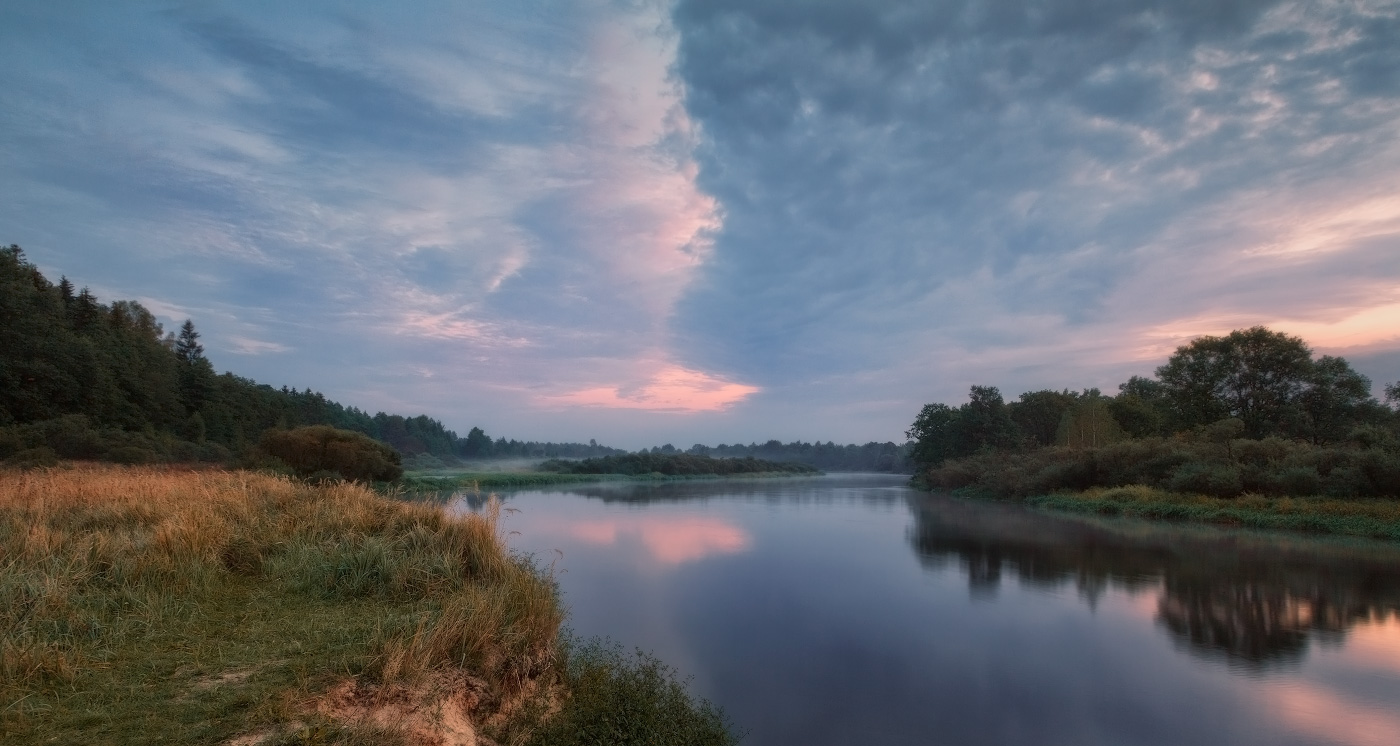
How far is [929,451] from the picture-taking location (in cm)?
7281

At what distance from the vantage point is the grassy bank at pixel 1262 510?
21.4 meters

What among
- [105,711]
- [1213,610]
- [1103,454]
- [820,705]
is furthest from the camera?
[1103,454]

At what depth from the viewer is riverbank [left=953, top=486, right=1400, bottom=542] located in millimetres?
21375

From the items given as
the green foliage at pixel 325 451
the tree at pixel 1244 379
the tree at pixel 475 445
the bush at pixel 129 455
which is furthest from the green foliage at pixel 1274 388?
the tree at pixel 475 445

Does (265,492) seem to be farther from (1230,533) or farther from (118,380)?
(118,380)

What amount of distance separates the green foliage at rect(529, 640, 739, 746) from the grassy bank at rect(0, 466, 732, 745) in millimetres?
65

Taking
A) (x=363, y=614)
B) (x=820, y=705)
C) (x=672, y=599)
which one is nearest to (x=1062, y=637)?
(x=820, y=705)

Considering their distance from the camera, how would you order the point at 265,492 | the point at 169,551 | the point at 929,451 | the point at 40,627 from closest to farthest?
the point at 40,627 < the point at 169,551 < the point at 265,492 < the point at 929,451

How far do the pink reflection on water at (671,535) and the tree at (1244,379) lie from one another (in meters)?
32.9

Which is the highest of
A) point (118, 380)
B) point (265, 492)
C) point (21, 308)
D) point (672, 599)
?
point (21, 308)

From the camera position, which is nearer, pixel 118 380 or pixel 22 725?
pixel 22 725

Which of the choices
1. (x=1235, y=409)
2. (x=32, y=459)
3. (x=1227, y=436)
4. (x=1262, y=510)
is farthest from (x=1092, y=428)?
(x=32, y=459)

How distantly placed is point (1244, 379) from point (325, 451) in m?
52.4

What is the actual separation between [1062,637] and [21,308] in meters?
43.0
